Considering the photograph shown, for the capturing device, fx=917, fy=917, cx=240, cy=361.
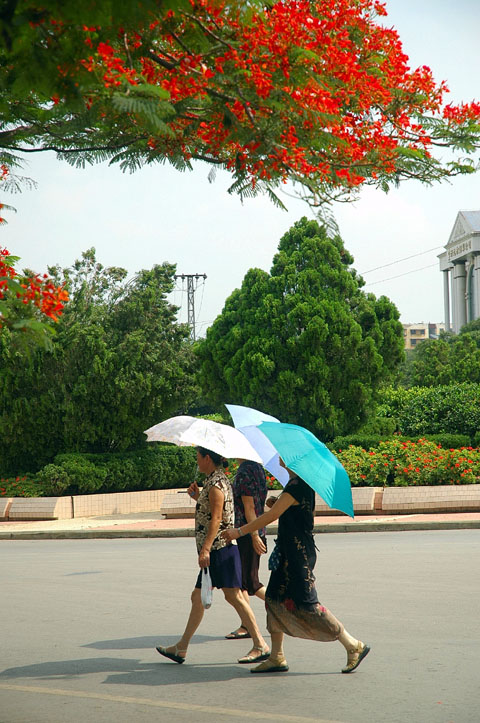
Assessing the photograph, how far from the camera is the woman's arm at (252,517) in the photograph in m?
7.86

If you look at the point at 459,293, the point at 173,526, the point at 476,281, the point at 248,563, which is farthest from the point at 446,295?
the point at 248,563

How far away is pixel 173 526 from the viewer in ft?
62.6

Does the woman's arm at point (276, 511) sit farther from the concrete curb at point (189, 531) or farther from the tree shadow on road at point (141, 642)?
the concrete curb at point (189, 531)

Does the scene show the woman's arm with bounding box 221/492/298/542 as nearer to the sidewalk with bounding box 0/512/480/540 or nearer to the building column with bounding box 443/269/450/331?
the sidewalk with bounding box 0/512/480/540

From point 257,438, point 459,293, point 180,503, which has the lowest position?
point 180,503

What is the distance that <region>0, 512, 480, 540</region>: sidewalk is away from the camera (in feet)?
58.6

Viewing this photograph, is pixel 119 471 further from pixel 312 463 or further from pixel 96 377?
pixel 312 463

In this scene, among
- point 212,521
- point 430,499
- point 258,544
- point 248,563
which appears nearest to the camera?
point 212,521

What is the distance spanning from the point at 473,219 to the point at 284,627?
136816 mm

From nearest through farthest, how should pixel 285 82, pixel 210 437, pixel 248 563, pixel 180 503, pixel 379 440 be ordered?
pixel 285 82, pixel 210 437, pixel 248 563, pixel 180 503, pixel 379 440

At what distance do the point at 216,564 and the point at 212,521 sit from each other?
14.0 inches

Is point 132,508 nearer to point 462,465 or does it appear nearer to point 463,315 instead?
point 462,465

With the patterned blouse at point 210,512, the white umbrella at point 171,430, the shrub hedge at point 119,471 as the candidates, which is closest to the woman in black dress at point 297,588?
the patterned blouse at point 210,512

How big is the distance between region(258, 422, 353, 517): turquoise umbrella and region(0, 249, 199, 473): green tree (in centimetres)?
1682
